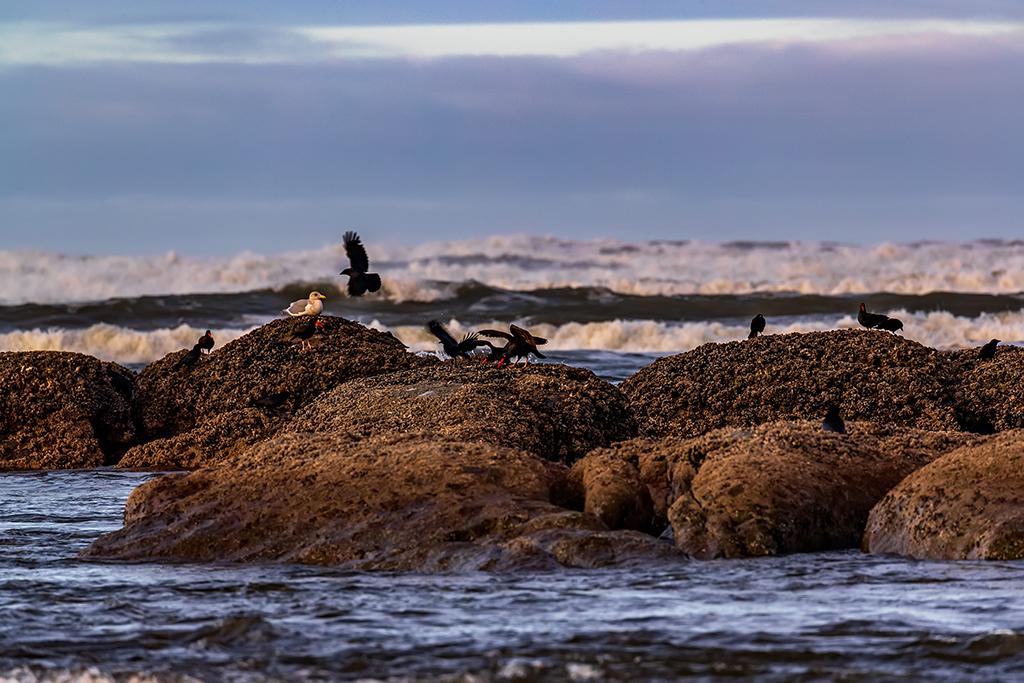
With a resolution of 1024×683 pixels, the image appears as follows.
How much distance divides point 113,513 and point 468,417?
2.74 m

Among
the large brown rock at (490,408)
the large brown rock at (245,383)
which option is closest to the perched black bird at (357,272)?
the large brown rock at (245,383)

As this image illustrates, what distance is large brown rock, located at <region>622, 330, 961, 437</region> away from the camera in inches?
535

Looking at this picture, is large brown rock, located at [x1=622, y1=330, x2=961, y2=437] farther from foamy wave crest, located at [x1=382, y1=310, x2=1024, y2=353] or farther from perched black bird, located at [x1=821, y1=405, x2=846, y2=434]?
foamy wave crest, located at [x1=382, y1=310, x2=1024, y2=353]

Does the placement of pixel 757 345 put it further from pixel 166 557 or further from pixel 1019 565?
pixel 166 557

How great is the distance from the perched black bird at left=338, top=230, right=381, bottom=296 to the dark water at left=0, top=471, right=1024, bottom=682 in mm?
9031

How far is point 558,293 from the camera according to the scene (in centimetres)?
4419

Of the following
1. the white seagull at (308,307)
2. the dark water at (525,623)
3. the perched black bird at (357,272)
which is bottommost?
the dark water at (525,623)

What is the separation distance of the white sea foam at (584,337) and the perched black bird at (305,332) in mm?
13501

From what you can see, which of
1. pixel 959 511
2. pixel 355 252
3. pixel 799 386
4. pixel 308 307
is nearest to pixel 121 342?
pixel 355 252

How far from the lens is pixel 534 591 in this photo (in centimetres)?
814

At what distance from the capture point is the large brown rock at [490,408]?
11.8m

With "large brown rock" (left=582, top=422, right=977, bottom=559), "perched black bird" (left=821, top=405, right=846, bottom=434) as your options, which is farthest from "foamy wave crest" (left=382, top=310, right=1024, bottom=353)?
"large brown rock" (left=582, top=422, right=977, bottom=559)

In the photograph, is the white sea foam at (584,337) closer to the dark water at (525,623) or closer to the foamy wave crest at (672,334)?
the foamy wave crest at (672,334)

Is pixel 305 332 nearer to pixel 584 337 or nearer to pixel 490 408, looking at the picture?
pixel 490 408
